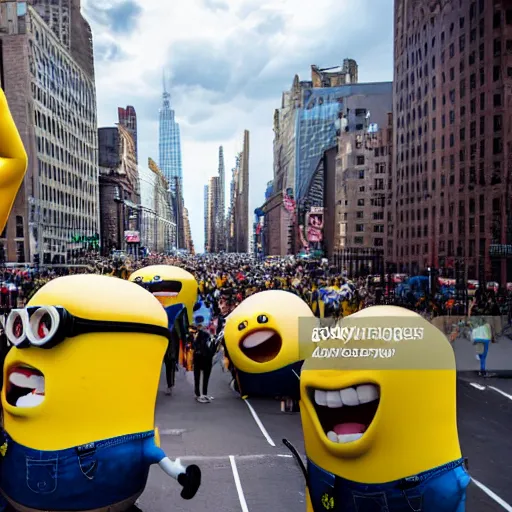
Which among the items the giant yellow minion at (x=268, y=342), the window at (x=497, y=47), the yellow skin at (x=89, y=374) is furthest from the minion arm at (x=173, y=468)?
the window at (x=497, y=47)

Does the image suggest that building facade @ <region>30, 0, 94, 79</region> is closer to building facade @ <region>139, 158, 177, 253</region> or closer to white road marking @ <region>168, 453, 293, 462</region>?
building facade @ <region>139, 158, 177, 253</region>

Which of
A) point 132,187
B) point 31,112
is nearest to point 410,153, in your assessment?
point 132,187

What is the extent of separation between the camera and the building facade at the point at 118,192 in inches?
751

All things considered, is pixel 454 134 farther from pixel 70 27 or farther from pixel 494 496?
pixel 494 496

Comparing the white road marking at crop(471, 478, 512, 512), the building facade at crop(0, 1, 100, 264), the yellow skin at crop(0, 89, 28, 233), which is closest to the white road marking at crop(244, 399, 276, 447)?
the white road marking at crop(471, 478, 512, 512)

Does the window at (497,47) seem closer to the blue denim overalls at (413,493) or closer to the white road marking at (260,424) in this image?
the white road marking at (260,424)

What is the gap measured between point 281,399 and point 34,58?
12.1 m

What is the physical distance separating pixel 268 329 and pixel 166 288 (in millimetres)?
3035

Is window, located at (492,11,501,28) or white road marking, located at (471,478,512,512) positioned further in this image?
window, located at (492,11,501,28)

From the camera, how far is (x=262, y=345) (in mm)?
9172

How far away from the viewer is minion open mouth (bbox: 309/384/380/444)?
3771 millimetres

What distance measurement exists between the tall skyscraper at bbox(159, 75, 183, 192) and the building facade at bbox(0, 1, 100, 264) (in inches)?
103

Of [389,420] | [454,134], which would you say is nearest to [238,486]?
[389,420]

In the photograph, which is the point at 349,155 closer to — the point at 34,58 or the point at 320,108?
the point at 320,108
